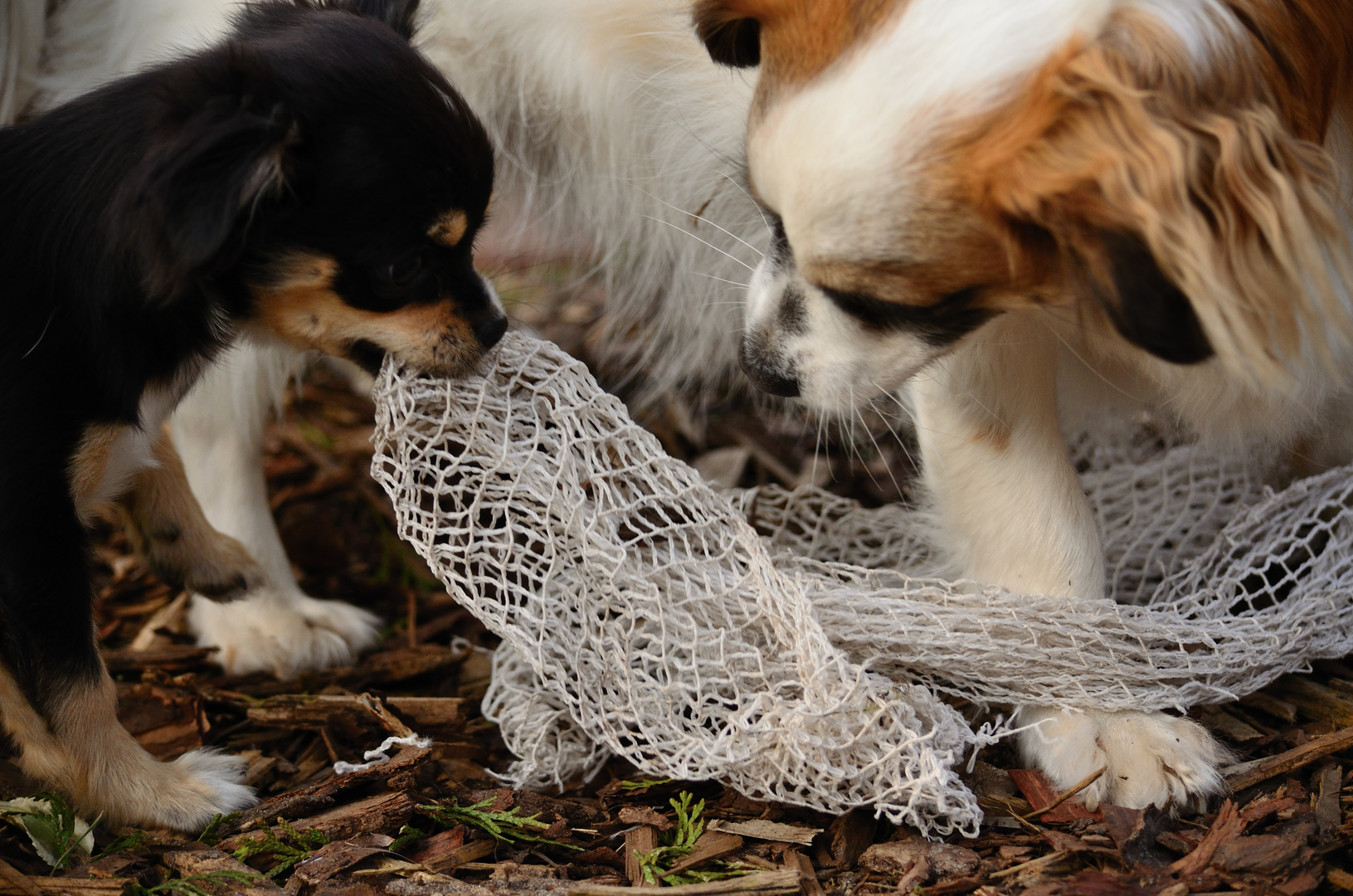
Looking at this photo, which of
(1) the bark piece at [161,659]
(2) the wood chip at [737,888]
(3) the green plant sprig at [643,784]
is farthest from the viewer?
(1) the bark piece at [161,659]

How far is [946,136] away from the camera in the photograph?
1.47 meters

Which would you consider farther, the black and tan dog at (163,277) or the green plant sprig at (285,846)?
the green plant sprig at (285,846)

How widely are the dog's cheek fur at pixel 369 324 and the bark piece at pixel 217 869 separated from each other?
2.60 feet

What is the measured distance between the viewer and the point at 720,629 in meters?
1.84

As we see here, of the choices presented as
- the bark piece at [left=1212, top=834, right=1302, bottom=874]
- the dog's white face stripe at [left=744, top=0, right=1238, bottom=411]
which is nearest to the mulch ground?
the bark piece at [left=1212, top=834, right=1302, bottom=874]

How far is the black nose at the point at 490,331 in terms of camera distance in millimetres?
1821

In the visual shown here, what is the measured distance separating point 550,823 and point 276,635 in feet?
2.81

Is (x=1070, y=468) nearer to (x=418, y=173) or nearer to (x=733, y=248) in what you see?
(x=733, y=248)

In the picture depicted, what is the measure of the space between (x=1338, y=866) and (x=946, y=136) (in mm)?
1150

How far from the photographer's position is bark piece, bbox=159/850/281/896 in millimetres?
1631

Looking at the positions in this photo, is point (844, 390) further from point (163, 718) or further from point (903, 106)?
point (163, 718)

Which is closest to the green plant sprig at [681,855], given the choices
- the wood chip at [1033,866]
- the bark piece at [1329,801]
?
the wood chip at [1033,866]

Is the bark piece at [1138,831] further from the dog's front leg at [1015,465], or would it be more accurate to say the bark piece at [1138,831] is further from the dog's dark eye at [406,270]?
the dog's dark eye at [406,270]

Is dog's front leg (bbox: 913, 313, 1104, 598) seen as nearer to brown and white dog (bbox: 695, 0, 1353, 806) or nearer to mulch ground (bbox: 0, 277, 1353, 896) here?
brown and white dog (bbox: 695, 0, 1353, 806)
